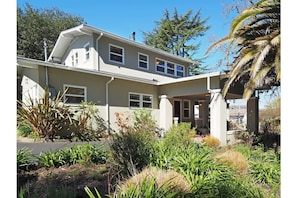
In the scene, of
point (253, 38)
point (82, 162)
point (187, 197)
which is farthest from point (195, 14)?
point (187, 197)

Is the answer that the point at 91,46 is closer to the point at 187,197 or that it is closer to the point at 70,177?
the point at 70,177

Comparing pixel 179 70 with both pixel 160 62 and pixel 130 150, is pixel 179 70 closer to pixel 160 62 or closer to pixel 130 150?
pixel 160 62

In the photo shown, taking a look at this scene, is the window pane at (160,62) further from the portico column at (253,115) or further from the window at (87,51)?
the portico column at (253,115)

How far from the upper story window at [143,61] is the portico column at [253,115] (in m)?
7.44

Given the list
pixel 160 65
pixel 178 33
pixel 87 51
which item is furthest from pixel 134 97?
pixel 178 33

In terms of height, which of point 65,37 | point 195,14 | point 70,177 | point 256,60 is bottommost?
point 70,177

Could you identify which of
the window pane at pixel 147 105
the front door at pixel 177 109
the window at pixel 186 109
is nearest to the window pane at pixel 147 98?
the window pane at pixel 147 105

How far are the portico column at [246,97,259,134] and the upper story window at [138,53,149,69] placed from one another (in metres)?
7.44

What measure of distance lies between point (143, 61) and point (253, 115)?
8.16m

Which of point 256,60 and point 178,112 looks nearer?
point 256,60

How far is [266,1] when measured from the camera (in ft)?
19.7
